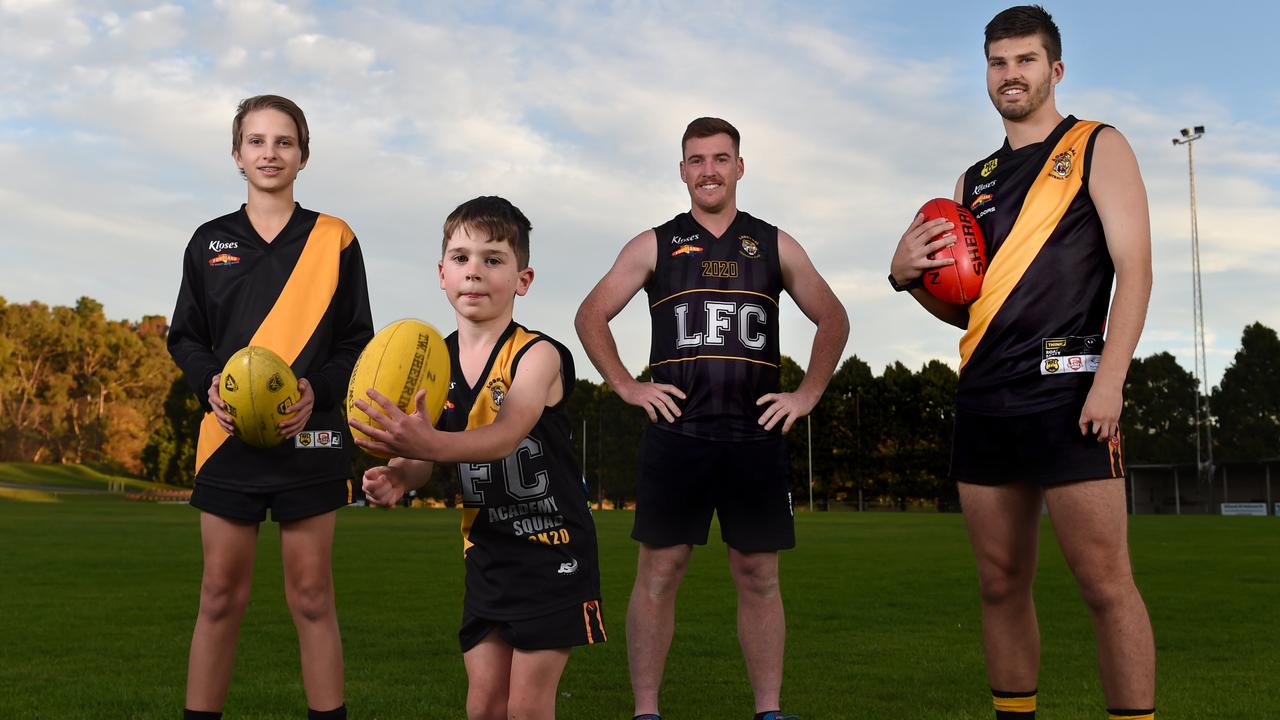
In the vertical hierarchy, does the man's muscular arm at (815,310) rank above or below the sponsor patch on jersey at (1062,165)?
below

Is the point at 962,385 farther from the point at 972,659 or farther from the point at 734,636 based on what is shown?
the point at 734,636

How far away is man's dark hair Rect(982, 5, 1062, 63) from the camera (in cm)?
464

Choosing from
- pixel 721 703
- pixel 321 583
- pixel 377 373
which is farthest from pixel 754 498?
pixel 377 373

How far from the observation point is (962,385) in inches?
188

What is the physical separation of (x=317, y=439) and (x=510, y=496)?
3.88ft

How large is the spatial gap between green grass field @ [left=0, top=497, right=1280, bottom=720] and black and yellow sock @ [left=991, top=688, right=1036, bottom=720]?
1469 millimetres

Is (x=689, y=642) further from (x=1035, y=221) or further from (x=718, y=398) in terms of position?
(x=1035, y=221)

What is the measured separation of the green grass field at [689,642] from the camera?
21.7ft

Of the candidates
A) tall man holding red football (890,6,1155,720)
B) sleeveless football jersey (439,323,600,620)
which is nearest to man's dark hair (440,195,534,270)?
sleeveless football jersey (439,323,600,620)

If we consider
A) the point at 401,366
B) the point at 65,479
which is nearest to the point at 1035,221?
the point at 401,366

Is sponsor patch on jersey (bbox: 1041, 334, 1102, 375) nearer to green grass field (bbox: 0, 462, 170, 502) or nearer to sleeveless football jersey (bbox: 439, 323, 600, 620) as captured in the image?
sleeveless football jersey (bbox: 439, 323, 600, 620)

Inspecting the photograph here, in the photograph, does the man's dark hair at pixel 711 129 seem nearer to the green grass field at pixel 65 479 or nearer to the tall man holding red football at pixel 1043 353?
the tall man holding red football at pixel 1043 353

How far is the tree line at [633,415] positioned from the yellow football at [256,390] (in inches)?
2427

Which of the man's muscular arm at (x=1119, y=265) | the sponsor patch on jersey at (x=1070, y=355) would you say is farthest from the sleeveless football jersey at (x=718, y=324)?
the man's muscular arm at (x=1119, y=265)
